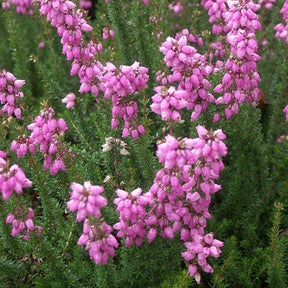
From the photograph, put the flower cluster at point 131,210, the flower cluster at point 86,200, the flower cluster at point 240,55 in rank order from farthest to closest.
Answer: the flower cluster at point 240,55
the flower cluster at point 131,210
the flower cluster at point 86,200

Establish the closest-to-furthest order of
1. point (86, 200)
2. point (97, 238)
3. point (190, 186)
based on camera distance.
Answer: point (86, 200), point (97, 238), point (190, 186)

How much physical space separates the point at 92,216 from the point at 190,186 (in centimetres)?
75

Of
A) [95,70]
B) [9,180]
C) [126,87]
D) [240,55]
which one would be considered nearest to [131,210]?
[9,180]

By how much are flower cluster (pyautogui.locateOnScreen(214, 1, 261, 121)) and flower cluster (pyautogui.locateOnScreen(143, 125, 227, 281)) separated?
3.12 ft

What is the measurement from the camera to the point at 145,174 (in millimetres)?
3818

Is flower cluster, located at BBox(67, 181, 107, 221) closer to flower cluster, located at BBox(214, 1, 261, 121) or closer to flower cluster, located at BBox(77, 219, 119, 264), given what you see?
flower cluster, located at BBox(77, 219, 119, 264)

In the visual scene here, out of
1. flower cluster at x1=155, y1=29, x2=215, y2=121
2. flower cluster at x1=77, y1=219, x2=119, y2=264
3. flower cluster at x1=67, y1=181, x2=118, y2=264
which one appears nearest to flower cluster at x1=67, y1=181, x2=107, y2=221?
flower cluster at x1=67, y1=181, x2=118, y2=264

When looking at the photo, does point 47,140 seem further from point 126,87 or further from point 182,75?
point 182,75

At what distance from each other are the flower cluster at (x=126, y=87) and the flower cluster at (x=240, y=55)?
80 cm

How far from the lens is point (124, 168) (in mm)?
3975

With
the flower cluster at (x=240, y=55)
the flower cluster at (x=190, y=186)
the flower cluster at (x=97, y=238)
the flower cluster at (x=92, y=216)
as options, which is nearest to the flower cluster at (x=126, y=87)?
the flower cluster at (x=190, y=186)

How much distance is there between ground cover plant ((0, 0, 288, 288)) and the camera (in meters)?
2.60

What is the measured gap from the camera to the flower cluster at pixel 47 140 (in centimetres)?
312

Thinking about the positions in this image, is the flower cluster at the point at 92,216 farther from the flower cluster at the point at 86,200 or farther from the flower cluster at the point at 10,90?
the flower cluster at the point at 10,90
